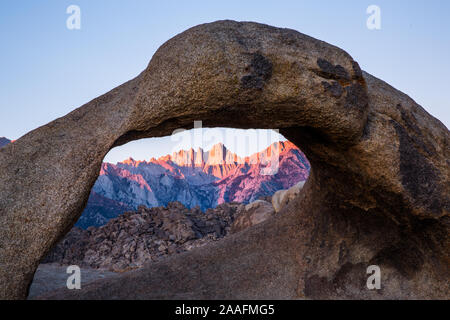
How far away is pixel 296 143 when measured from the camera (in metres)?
5.00

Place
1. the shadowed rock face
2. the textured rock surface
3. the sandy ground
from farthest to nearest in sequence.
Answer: the textured rock surface → the sandy ground → the shadowed rock face

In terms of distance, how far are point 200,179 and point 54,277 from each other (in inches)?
1017

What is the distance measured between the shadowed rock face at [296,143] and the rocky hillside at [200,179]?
926 inches

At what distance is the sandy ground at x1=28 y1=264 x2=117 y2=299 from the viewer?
8.55m

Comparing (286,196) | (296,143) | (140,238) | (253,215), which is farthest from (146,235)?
(296,143)

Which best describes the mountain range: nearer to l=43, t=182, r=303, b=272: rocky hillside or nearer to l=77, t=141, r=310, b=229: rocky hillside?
l=77, t=141, r=310, b=229: rocky hillside

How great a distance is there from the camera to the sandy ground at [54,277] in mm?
8555

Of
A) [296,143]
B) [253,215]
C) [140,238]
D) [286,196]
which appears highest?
[296,143]

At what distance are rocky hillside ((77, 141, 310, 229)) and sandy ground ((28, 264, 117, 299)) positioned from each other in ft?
52.6

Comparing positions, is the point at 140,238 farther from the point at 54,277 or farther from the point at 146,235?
the point at 54,277

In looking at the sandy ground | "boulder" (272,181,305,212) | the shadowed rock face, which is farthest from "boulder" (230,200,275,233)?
the shadowed rock face

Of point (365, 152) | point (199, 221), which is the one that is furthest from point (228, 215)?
point (365, 152)

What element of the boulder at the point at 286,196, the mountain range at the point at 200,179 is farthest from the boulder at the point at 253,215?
the mountain range at the point at 200,179
